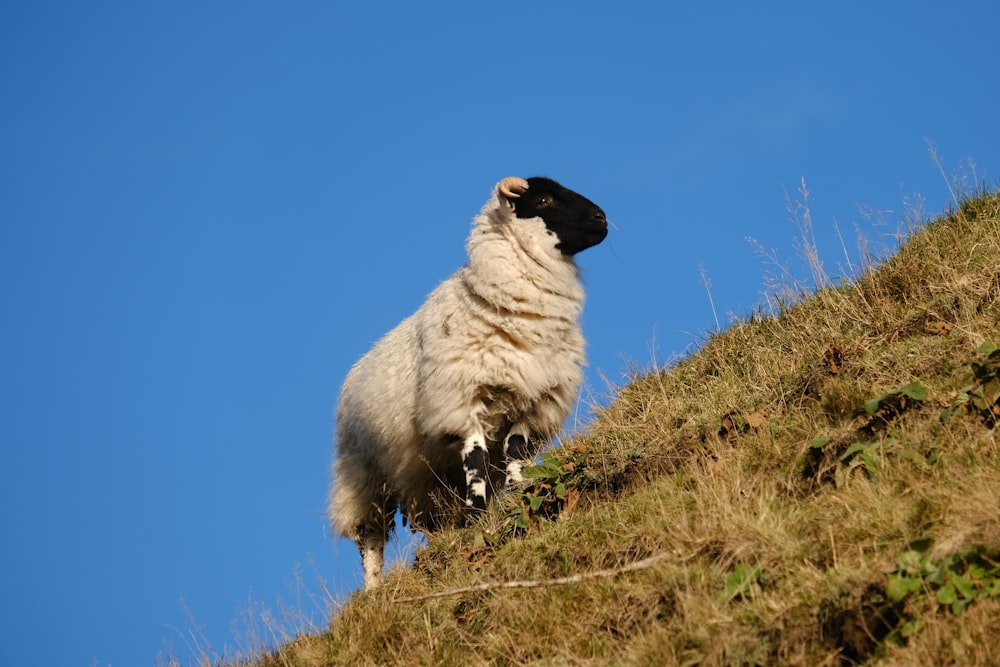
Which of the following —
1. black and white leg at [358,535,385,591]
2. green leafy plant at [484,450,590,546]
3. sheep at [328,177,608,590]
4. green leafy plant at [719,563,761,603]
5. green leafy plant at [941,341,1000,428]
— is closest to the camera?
green leafy plant at [719,563,761,603]

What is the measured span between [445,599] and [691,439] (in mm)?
1847

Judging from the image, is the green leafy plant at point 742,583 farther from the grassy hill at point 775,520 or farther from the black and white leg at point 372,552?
the black and white leg at point 372,552

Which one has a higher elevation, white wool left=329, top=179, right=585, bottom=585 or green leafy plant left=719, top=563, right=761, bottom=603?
white wool left=329, top=179, right=585, bottom=585

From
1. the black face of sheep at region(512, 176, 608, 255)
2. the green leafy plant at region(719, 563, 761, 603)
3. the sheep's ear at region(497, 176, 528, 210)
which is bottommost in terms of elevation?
the green leafy plant at region(719, 563, 761, 603)

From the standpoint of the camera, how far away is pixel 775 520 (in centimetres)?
557

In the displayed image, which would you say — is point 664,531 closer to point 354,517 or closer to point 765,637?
point 765,637

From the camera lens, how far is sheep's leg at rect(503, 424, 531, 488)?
340 inches

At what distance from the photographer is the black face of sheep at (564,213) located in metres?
9.40

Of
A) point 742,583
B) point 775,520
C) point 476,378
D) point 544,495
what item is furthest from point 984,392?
point 476,378

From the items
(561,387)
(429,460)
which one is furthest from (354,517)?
(561,387)

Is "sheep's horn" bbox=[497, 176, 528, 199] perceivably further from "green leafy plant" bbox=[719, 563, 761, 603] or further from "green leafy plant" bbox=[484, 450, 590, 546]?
"green leafy plant" bbox=[719, 563, 761, 603]

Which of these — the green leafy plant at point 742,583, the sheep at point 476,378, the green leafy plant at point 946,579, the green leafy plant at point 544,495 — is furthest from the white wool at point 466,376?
the green leafy plant at point 946,579

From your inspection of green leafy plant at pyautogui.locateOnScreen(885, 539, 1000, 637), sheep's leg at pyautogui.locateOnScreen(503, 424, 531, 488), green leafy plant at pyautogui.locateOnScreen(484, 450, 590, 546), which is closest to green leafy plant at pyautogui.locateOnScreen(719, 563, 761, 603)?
green leafy plant at pyautogui.locateOnScreen(885, 539, 1000, 637)

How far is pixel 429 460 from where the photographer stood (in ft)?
29.5
